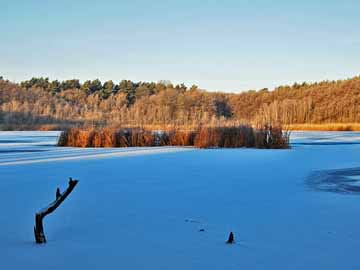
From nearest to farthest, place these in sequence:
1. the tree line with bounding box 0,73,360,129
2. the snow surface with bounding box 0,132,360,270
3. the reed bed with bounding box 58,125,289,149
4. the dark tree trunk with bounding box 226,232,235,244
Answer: the snow surface with bounding box 0,132,360,270
the dark tree trunk with bounding box 226,232,235,244
the reed bed with bounding box 58,125,289,149
the tree line with bounding box 0,73,360,129

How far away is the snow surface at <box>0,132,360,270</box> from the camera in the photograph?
1.89 metres

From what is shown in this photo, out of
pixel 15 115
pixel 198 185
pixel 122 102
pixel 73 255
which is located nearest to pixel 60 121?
pixel 15 115

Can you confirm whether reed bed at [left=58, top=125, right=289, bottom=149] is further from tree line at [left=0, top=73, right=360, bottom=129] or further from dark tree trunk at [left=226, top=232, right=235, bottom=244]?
tree line at [left=0, top=73, right=360, bottom=129]

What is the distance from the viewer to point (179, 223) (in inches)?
99.0

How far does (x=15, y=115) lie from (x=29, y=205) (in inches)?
966

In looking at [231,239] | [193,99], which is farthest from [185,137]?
[193,99]

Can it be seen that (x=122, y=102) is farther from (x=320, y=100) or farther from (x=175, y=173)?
(x=175, y=173)

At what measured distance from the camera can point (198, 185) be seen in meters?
3.98

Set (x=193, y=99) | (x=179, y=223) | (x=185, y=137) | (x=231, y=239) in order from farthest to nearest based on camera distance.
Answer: (x=193, y=99) < (x=185, y=137) < (x=179, y=223) < (x=231, y=239)

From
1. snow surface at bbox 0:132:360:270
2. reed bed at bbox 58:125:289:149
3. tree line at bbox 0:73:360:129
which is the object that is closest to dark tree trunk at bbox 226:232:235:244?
snow surface at bbox 0:132:360:270

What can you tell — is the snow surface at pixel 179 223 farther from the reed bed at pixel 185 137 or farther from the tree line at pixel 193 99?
the tree line at pixel 193 99

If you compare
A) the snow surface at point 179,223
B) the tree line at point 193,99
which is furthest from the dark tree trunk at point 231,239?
the tree line at point 193,99

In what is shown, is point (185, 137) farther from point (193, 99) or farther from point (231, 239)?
point (193, 99)

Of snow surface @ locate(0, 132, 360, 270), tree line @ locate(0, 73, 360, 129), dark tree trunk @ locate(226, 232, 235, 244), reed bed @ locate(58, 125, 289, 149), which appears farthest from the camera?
tree line @ locate(0, 73, 360, 129)
